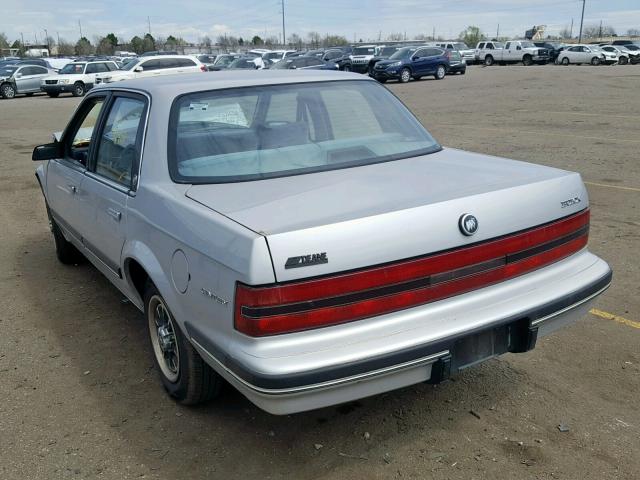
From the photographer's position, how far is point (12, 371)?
3830 mm

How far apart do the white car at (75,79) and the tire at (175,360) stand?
28418mm

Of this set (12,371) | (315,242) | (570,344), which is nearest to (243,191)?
(315,242)

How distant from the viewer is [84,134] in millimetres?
4949

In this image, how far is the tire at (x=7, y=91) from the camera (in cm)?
3020

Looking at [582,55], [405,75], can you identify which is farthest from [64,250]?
[582,55]

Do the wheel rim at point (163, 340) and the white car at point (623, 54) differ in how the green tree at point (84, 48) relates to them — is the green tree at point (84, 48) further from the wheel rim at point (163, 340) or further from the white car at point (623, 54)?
the wheel rim at point (163, 340)

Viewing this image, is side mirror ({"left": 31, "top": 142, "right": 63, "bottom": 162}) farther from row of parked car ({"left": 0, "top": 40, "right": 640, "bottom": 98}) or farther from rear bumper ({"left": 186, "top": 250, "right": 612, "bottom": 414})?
row of parked car ({"left": 0, "top": 40, "right": 640, "bottom": 98})

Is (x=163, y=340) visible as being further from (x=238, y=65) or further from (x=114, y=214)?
(x=238, y=65)

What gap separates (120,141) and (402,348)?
7.53ft

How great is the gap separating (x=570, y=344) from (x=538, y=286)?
1.21 m

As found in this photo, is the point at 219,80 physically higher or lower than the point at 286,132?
higher

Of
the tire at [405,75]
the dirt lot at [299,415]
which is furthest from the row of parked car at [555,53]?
the dirt lot at [299,415]

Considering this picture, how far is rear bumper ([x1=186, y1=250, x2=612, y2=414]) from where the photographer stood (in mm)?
2410

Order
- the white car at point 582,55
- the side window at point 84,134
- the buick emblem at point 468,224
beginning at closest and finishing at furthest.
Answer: the buick emblem at point 468,224 → the side window at point 84,134 → the white car at point 582,55
